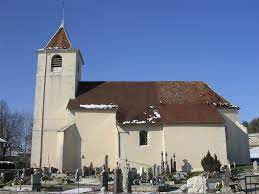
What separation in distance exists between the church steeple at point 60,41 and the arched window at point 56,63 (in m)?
1.04

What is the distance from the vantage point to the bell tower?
1245 inches

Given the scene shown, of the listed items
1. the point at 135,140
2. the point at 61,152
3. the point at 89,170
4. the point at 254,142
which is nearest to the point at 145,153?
the point at 135,140

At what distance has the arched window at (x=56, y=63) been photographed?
111 feet

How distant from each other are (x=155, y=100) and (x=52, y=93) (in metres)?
9.42

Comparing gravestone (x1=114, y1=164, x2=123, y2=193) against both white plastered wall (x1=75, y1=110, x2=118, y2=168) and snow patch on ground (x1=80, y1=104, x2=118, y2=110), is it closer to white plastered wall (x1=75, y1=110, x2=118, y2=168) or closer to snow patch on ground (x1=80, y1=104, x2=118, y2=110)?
white plastered wall (x1=75, y1=110, x2=118, y2=168)

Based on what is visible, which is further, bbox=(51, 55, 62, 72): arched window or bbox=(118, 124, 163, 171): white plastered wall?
bbox=(51, 55, 62, 72): arched window

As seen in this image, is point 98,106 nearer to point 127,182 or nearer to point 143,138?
point 143,138

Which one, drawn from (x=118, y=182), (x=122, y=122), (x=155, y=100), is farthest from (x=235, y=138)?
(x=118, y=182)

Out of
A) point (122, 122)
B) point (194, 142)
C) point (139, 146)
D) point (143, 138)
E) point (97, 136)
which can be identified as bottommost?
point (139, 146)

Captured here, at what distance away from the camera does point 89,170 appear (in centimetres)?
2811

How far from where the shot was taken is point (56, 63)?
112 ft

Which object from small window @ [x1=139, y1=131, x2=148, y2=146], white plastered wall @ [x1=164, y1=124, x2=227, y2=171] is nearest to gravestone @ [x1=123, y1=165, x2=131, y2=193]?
white plastered wall @ [x1=164, y1=124, x2=227, y2=171]

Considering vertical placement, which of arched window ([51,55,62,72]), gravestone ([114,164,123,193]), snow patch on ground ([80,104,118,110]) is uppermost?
arched window ([51,55,62,72])

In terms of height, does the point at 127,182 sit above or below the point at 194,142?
Result: below
